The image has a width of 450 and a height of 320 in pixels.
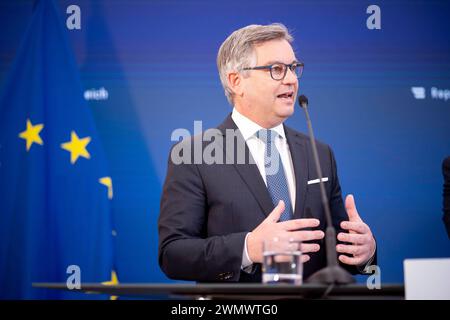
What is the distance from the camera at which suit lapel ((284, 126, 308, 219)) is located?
10.8 ft

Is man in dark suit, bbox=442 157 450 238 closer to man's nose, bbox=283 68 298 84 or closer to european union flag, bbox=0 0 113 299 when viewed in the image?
man's nose, bbox=283 68 298 84

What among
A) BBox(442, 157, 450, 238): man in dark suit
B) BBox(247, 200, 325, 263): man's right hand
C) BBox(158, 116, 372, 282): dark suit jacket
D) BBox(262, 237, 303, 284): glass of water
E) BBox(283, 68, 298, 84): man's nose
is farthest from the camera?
BBox(442, 157, 450, 238): man in dark suit

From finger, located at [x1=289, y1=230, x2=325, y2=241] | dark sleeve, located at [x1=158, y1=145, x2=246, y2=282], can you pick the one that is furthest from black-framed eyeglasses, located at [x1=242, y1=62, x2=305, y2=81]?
finger, located at [x1=289, y1=230, x2=325, y2=241]

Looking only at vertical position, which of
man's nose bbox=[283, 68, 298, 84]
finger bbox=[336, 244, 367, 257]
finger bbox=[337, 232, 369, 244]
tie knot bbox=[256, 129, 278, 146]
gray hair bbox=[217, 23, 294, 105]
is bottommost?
finger bbox=[336, 244, 367, 257]

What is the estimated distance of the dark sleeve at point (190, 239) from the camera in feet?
9.63

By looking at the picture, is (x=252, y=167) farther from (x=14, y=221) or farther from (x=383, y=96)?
(x=14, y=221)

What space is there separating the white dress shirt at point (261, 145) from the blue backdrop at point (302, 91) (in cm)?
71

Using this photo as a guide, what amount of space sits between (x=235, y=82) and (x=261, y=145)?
36 centimetres

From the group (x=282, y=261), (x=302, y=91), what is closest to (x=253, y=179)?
(x=282, y=261)

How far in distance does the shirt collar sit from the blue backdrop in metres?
0.68

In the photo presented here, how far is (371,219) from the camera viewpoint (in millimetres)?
4180

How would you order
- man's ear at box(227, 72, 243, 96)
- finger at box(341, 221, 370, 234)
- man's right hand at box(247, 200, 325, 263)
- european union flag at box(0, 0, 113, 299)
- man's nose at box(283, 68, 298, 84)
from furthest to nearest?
european union flag at box(0, 0, 113, 299) < man's ear at box(227, 72, 243, 96) < man's nose at box(283, 68, 298, 84) < finger at box(341, 221, 370, 234) < man's right hand at box(247, 200, 325, 263)

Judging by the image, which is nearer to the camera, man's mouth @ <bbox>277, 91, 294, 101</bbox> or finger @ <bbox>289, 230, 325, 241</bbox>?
finger @ <bbox>289, 230, 325, 241</bbox>

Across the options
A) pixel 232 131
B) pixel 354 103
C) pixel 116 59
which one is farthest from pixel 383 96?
pixel 116 59
